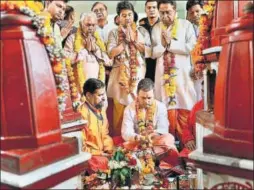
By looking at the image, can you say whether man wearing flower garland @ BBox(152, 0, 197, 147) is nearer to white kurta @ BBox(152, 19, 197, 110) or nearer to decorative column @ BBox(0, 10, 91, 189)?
white kurta @ BBox(152, 19, 197, 110)

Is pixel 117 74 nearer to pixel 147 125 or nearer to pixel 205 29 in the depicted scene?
pixel 147 125

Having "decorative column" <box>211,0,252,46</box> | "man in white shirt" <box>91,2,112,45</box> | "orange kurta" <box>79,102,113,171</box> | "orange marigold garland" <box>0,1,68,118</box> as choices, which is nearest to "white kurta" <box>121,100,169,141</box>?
"orange kurta" <box>79,102,113,171</box>

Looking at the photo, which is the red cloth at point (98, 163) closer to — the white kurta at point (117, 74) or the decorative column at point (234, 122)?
the white kurta at point (117, 74)

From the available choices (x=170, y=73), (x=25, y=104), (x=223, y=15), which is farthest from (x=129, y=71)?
(x=25, y=104)

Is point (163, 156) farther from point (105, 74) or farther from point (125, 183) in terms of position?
point (105, 74)

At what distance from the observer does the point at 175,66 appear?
4.50m

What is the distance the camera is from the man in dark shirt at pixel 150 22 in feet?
15.0

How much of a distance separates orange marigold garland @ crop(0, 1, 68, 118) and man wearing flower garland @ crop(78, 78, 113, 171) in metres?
1.73

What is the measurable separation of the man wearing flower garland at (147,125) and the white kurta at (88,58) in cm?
57

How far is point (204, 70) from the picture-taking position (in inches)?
118

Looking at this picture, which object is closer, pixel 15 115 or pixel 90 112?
pixel 15 115

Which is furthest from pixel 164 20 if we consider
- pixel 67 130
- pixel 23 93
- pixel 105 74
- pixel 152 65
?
pixel 23 93

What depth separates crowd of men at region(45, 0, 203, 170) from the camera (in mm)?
4055

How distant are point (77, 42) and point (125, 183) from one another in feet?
6.67
